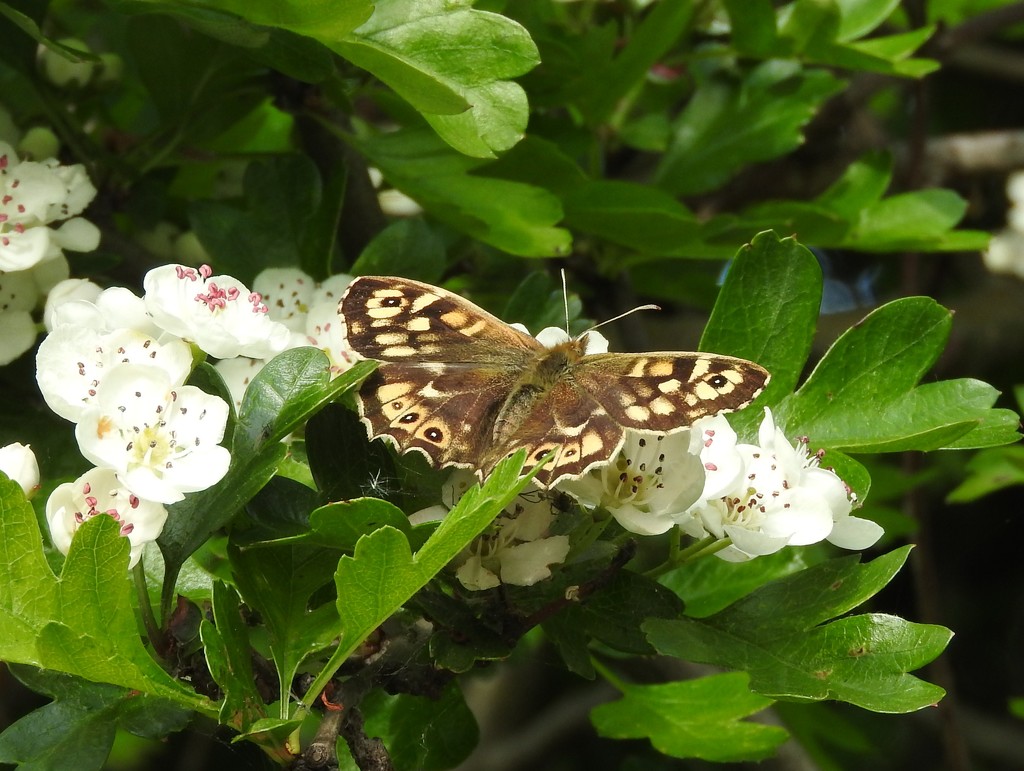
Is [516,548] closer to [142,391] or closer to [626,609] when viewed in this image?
[626,609]

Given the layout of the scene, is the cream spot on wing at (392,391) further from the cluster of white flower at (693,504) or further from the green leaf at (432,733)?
the green leaf at (432,733)

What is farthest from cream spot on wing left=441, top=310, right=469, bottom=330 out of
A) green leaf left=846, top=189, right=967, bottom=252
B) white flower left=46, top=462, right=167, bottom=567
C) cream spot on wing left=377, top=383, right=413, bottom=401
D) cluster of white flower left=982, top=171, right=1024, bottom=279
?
cluster of white flower left=982, top=171, right=1024, bottom=279

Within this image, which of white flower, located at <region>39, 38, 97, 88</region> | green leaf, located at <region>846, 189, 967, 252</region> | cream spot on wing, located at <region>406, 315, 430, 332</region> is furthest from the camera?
green leaf, located at <region>846, 189, 967, 252</region>

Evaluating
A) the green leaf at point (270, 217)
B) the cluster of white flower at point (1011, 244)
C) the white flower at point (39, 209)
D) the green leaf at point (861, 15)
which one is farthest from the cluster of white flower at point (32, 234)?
the cluster of white flower at point (1011, 244)

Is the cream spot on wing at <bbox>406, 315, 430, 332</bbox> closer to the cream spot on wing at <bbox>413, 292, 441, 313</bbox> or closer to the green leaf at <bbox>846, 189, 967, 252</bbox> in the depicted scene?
the cream spot on wing at <bbox>413, 292, 441, 313</bbox>

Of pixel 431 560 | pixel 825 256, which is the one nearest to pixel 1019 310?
pixel 825 256

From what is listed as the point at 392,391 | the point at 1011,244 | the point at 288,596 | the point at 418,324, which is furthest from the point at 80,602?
the point at 1011,244

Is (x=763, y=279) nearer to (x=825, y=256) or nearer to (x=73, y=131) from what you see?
(x=73, y=131)
